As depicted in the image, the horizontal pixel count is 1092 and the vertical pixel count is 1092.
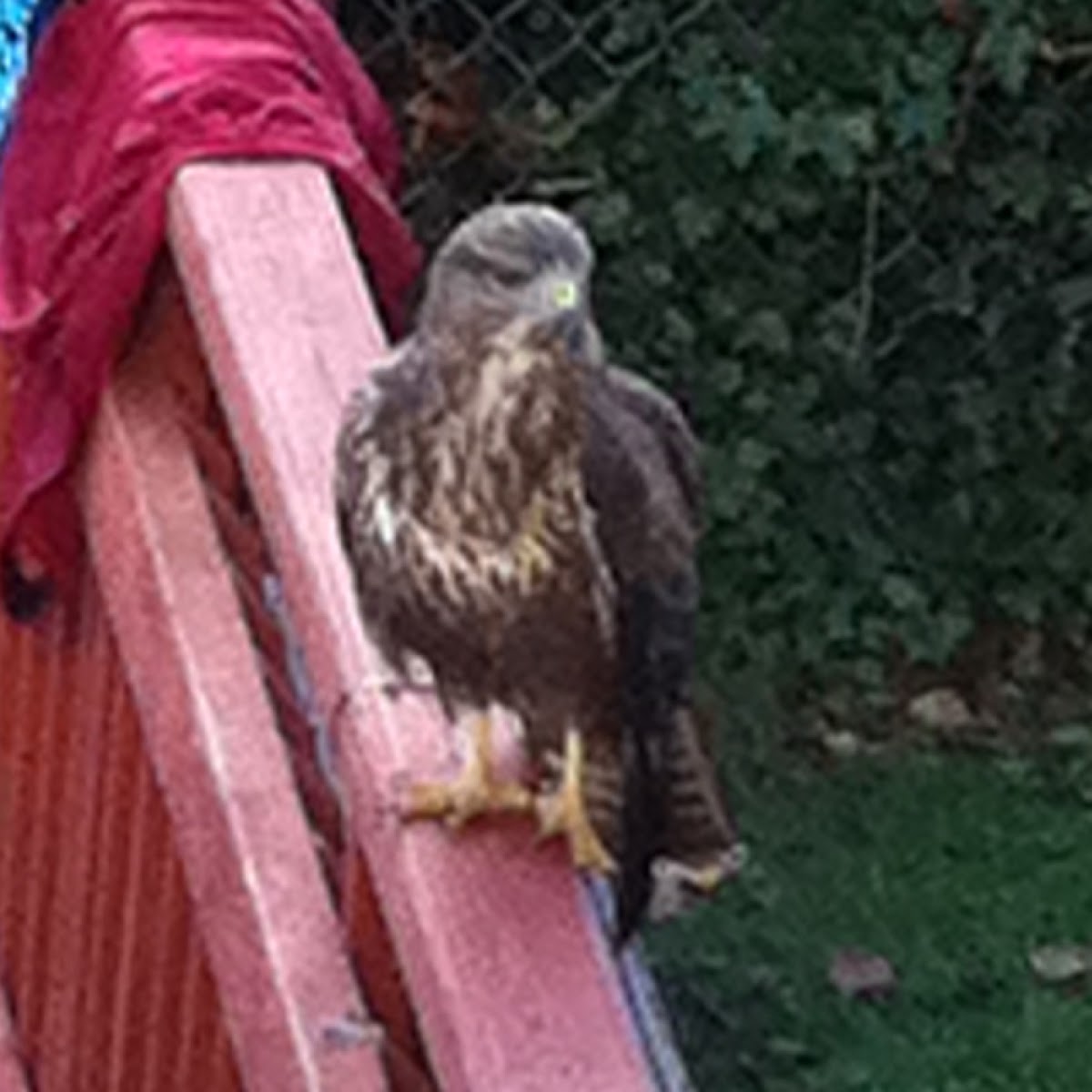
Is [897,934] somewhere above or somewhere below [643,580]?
below

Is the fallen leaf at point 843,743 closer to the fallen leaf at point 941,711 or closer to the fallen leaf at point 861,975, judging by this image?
the fallen leaf at point 941,711

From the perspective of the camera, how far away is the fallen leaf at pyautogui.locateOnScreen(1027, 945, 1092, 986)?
16.7 ft

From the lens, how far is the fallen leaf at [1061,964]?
5086 mm

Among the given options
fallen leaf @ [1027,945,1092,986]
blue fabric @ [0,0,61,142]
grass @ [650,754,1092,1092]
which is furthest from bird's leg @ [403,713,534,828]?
fallen leaf @ [1027,945,1092,986]

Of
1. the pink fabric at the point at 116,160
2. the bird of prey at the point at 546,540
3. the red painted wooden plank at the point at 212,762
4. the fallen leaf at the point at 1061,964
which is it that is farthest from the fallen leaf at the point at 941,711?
the bird of prey at the point at 546,540

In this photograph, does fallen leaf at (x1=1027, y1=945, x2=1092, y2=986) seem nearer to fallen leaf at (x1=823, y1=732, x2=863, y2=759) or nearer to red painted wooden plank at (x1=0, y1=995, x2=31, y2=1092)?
fallen leaf at (x1=823, y1=732, x2=863, y2=759)

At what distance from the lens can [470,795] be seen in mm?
2365

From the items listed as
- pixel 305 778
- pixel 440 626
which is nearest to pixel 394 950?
pixel 440 626

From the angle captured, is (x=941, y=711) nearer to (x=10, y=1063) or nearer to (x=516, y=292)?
(x=10, y=1063)

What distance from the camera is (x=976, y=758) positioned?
5.84 m

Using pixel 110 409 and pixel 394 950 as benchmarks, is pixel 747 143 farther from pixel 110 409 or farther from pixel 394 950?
pixel 394 950

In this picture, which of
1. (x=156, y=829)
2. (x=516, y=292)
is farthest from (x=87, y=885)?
(x=516, y=292)

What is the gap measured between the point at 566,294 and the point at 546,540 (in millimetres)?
143

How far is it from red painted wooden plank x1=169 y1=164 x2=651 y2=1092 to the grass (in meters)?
A: 2.02
